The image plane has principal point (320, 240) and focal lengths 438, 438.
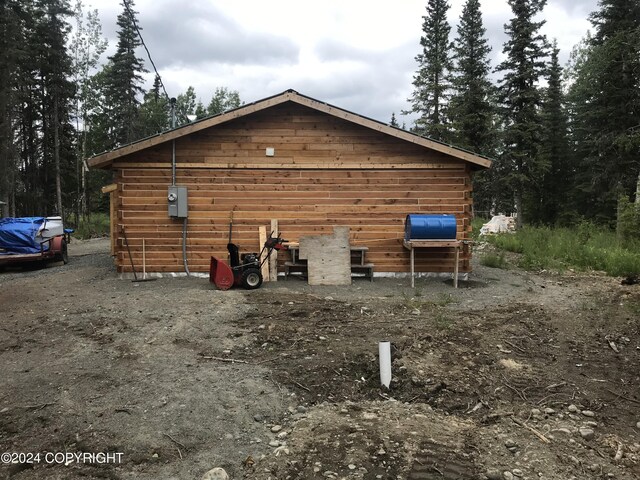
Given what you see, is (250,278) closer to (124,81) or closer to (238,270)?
(238,270)

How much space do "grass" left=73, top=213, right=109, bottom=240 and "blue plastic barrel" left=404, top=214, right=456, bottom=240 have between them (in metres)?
22.8

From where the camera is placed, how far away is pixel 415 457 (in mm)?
3361

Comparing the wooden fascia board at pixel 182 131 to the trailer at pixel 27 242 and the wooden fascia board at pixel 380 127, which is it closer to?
the wooden fascia board at pixel 380 127

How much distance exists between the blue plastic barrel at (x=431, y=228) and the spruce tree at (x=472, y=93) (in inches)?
812

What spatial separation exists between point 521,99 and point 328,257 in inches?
874

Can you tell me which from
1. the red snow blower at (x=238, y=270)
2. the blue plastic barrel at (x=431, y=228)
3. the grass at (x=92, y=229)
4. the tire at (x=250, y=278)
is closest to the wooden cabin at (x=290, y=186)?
the blue plastic barrel at (x=431, y=228)

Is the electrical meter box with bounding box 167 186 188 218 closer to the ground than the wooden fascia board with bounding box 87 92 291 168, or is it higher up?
closer to the ground

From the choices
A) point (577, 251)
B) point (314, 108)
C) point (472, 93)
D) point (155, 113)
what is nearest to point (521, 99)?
point (472, 93)

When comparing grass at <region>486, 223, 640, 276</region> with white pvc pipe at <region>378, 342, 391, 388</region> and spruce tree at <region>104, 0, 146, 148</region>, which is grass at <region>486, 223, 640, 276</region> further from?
spruce tree at <region>104, 0, 146, 148</region>

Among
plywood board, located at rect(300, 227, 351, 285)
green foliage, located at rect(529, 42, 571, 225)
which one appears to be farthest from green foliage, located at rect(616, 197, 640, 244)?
green foliage, located at rect(529, 42, 571, 225)

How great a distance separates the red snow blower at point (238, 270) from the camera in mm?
9312

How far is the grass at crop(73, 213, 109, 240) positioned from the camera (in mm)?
26898

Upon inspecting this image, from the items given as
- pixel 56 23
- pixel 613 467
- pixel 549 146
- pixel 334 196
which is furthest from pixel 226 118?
pixel 549 146

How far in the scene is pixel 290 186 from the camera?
35.5 ft
